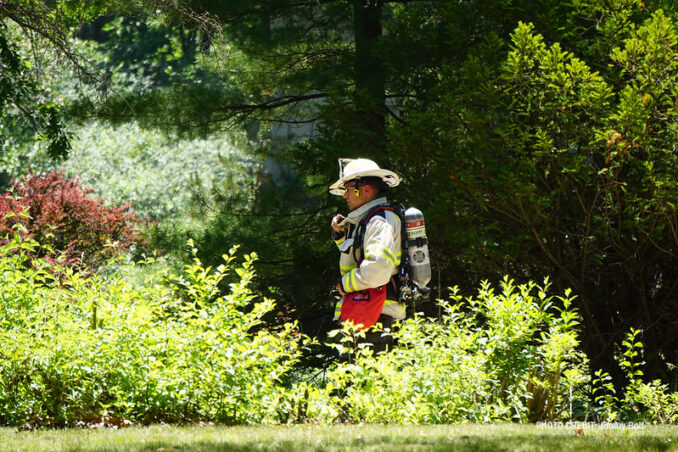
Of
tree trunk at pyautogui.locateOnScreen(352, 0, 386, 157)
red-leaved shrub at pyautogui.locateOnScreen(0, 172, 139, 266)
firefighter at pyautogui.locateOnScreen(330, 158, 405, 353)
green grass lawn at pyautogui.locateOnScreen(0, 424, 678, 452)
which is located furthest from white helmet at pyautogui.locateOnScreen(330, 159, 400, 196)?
red-leaved shrub at pyautogui.locateOnScreen(0, 172, 139, 266)

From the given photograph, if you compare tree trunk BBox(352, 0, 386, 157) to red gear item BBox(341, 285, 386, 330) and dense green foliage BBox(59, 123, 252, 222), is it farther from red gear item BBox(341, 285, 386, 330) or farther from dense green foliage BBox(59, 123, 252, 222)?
dense green foliage BBox(59, 123, 252, 222)

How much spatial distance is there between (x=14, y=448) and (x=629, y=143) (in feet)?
16.5

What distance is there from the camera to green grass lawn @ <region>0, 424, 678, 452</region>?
4.03m

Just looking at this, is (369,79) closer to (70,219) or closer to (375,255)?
(375,255)

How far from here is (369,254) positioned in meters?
5.55

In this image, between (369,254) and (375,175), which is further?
(375,175)

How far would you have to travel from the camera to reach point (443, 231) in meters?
7.98

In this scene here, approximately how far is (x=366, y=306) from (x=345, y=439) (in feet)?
5.30

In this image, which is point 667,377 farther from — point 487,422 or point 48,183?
point 48,183

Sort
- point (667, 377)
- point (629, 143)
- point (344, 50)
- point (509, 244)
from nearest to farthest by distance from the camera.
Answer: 1. point (629, 143)
2. point (509, 244)
3. point (667, 377)
4. point (344, 50)

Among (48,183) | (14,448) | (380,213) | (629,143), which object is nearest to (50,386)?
(14,448)

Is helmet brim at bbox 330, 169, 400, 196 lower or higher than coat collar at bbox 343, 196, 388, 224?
Result: higher

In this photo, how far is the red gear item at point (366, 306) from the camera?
18.8ft

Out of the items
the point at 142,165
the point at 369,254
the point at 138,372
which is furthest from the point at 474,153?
the point at 142,165
